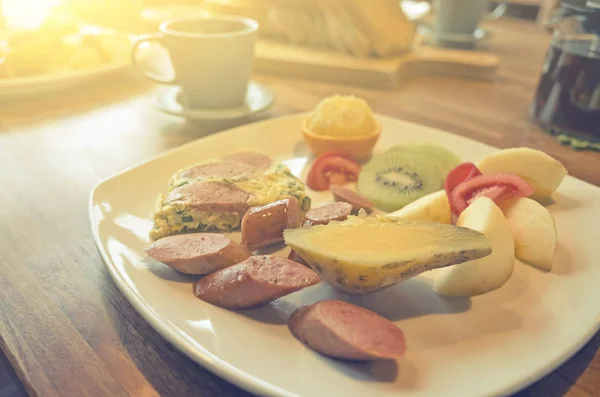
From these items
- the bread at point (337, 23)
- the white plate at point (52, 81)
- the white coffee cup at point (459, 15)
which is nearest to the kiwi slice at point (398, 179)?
the bread at point (337, 23)

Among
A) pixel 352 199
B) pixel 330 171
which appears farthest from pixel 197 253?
pixel 330 171

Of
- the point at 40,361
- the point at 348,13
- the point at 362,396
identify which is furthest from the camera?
the point at 348,13

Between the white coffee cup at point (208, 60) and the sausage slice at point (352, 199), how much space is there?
571 mm

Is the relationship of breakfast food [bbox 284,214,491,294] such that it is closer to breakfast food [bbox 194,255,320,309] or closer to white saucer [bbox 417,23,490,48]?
breakfast food [bbox 194,255,320,309]

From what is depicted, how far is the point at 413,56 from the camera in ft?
6.06

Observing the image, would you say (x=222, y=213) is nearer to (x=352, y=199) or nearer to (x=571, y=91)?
(x=352, y=199)

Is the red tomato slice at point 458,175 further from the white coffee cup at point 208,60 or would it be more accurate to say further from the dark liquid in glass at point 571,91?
the white coffee cup at point 208,60

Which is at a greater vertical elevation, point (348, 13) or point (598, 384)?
point (348, 13)

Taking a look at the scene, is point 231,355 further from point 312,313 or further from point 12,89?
point 12,89

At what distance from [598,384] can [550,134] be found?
A: 37.2 inches

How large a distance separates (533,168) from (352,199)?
14.0 inches

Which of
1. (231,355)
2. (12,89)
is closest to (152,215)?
(231,355)

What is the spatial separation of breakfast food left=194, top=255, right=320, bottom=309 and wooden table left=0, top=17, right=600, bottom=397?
91mm

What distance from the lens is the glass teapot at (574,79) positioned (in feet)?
4.08
